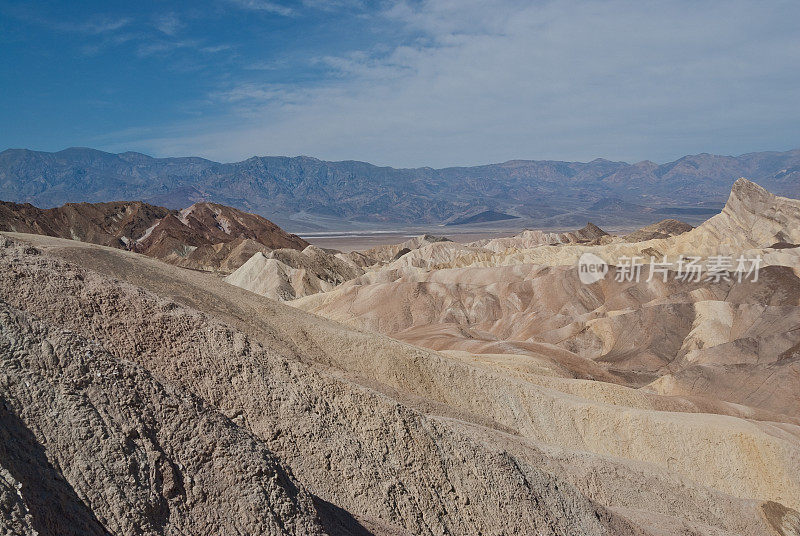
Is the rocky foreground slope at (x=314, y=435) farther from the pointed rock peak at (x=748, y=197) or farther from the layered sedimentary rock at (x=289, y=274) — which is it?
the pointed rock peak at (x=748, y=197)

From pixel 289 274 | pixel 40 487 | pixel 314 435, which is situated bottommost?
pixel 289 274

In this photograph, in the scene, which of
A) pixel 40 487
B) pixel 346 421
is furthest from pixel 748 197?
pixel 40 487

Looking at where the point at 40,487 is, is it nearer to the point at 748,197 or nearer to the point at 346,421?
the point at 346,421

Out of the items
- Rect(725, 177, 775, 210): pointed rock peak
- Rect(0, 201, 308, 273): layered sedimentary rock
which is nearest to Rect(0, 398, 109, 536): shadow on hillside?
Rect(0, 201, 308, 273): layered sedimentary rock

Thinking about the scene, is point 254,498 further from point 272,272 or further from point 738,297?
point 272,272

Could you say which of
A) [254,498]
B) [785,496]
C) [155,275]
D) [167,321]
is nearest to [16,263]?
[167,321]

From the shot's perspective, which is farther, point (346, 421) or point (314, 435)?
point (346, 421)
